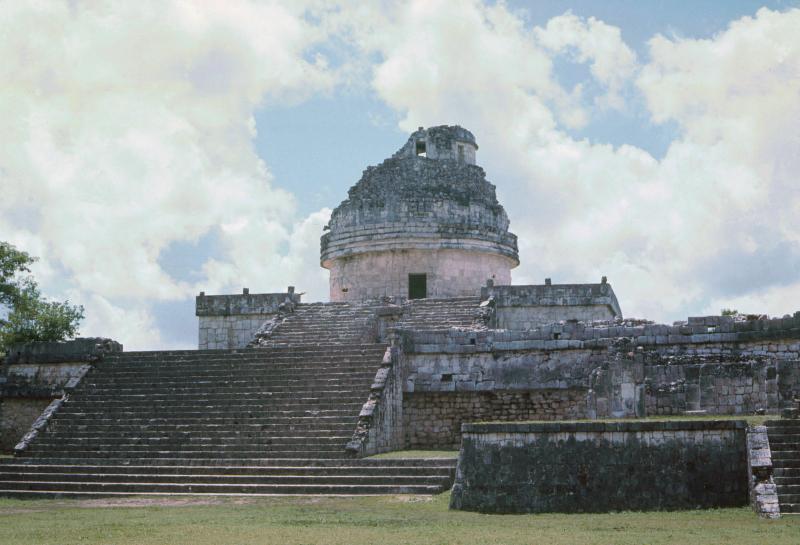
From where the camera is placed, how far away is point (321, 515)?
14062 millimetres

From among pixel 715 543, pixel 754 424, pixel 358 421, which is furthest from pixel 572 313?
pixel 715 543

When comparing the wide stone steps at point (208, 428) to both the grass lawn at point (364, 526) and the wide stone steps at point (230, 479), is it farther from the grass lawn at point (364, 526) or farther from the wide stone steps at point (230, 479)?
the grass lawn at point (364, 526)

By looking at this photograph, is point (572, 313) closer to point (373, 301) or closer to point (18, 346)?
point (373, 301)

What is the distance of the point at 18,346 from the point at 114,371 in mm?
3234

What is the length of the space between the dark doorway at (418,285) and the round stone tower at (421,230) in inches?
1.1

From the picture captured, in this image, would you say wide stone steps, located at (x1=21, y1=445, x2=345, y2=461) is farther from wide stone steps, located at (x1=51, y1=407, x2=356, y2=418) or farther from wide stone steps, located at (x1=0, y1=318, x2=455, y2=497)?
wide stone steps, located at (x1=51, y1=407, x2=356, y2=418)

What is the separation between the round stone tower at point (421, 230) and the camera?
30578 mm

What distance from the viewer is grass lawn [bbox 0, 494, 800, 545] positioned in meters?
11.4

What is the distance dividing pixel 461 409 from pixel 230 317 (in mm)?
10508

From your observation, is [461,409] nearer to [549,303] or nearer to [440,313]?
[440,313]

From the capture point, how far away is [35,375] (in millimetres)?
25234

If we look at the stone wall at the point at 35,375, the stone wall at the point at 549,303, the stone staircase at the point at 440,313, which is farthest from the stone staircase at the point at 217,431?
the stone wall at the point at 549,303

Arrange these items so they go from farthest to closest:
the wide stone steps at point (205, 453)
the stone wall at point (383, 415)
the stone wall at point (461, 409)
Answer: the stone wall at point (461, 409) < the stone wall at point (383, 415) < the wide stone steps at point (205, 453)

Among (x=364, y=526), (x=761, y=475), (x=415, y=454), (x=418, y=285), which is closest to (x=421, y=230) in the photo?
(x=418, y=285)
